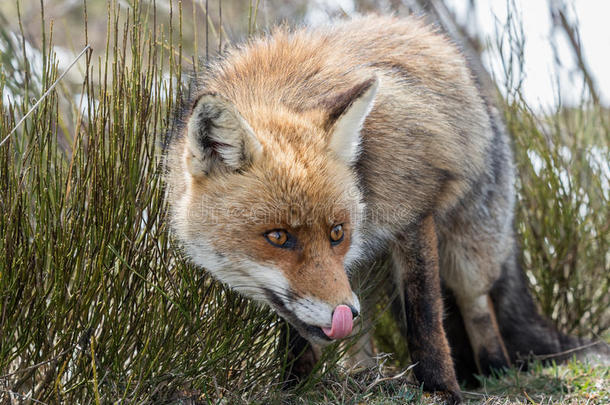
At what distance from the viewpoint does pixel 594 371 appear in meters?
4.84

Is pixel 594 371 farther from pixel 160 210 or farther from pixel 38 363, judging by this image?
pixel 38 363

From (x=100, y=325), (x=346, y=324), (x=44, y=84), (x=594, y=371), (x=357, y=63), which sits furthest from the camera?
(x=594, y=371)

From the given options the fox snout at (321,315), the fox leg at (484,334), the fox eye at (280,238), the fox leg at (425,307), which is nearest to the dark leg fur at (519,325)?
→ the fox leg at (484,334)

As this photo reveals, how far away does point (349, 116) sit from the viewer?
337 centimetres

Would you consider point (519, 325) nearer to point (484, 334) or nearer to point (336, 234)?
point (484, 334)

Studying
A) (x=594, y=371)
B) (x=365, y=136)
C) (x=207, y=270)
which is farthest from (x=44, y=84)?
(x=594, y=371)

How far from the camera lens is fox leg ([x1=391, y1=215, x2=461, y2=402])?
4188 mm

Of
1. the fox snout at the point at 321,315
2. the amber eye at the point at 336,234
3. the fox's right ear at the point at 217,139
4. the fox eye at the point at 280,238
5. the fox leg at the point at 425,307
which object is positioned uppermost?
the fox's right ear at the point at 217,139

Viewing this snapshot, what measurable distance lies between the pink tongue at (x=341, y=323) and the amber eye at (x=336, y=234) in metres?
0.43

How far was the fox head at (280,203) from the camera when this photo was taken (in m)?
3.07

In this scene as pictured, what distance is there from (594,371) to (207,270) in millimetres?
3235

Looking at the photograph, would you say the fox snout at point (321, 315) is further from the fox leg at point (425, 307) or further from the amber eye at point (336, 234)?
the fox leg at point (425, 307)

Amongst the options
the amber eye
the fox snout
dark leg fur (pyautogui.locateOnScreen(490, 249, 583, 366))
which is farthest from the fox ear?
dark leg fur (pyautogui.locateOnScreen(490, 249, 583, 366))

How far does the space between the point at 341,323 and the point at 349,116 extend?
3.68ft
